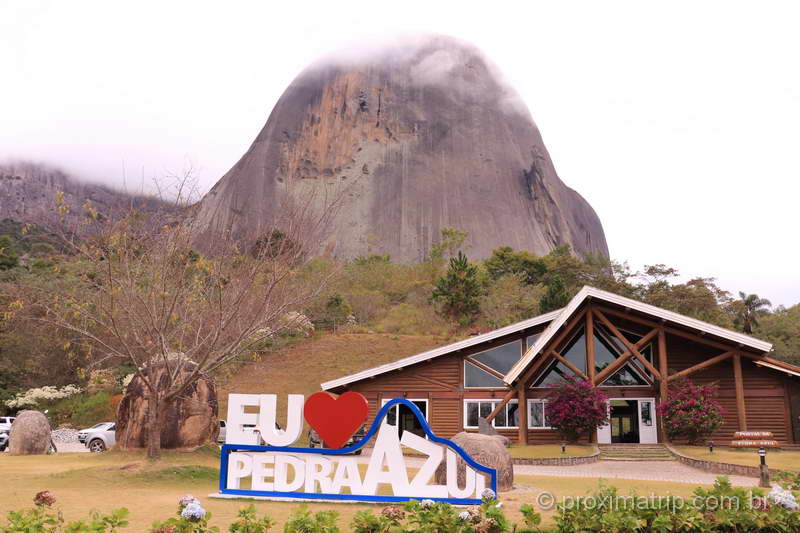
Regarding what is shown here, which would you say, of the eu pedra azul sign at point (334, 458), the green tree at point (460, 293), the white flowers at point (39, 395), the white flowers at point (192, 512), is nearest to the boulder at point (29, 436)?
the eu pedra azul sign at point (334, 458)

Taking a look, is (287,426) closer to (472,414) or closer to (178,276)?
(178,276)

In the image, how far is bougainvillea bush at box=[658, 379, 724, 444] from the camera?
21719mm

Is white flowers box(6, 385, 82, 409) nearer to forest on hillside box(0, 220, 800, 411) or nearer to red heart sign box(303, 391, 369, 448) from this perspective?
forest on hillside box(0, 220, 800, 411)

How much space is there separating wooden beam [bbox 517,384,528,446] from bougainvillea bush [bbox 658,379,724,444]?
15.3 feet

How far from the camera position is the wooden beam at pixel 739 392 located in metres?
21.8

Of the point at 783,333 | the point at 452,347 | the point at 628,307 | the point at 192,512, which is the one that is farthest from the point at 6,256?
the point at 783,333

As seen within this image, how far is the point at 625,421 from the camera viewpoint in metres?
24.2

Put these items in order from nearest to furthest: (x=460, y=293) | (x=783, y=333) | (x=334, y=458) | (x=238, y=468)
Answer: (x=334, y=458), (x=238, y=468), (x=460, y=293), (x=783, y=333)

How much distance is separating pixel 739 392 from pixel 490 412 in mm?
8698

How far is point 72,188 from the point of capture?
116875 millimetres

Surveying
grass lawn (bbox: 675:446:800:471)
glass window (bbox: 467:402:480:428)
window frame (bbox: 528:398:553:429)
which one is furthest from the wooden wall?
grass lawn (bbox: 675:446:800:471)

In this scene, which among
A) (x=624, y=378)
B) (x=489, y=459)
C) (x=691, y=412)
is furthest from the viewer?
(x=624, y=378)

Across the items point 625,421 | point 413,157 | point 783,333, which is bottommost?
point 625,421

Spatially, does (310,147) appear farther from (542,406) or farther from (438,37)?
(542,406)
